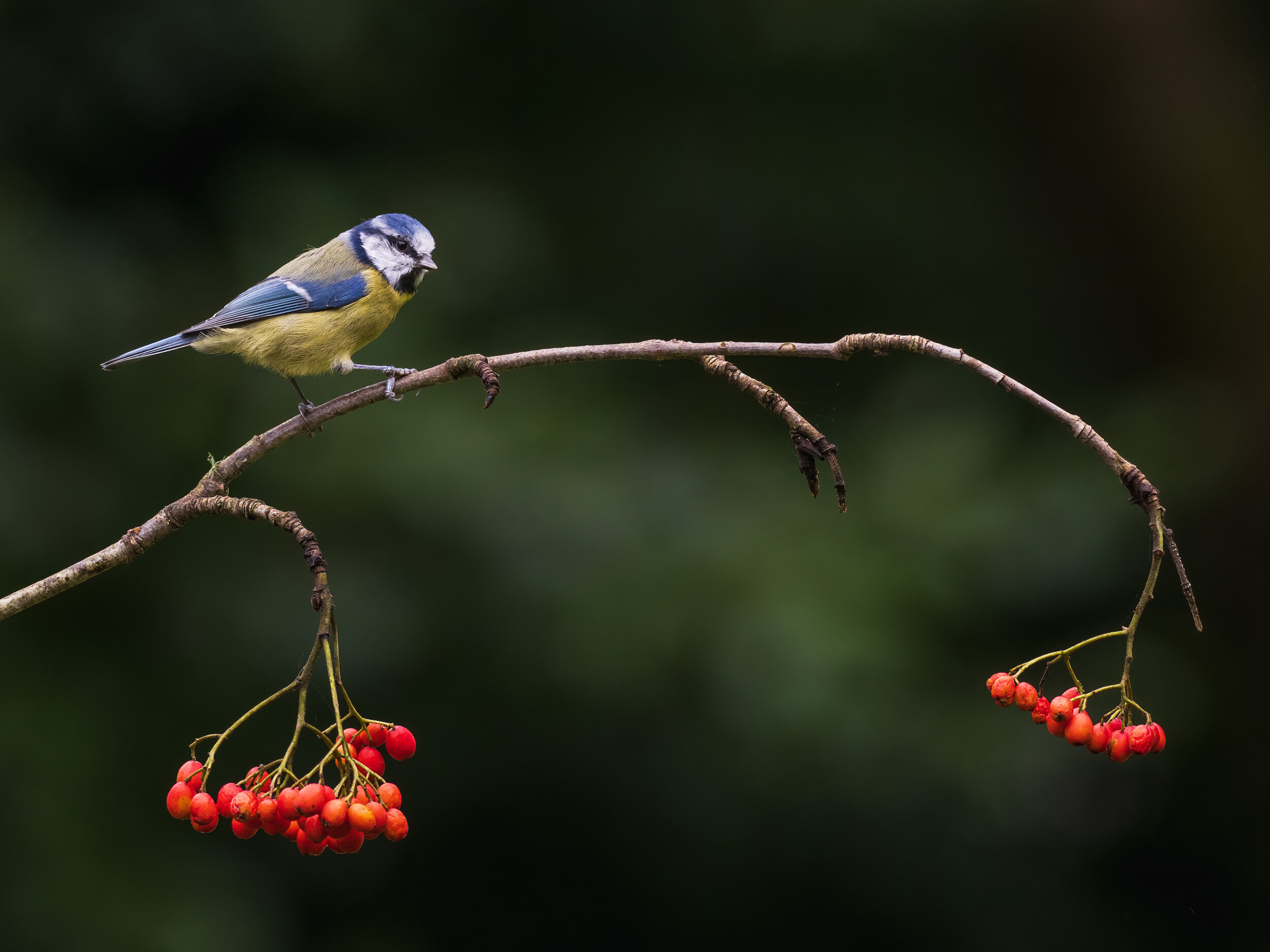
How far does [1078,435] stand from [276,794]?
3.52 feet

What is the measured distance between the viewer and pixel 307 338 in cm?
260

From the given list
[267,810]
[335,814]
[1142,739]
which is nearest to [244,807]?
[267,810]

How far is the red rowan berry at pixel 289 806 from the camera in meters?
1.34

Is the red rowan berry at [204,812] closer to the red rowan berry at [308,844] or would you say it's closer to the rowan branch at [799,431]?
the red rowan berry at [308,844]

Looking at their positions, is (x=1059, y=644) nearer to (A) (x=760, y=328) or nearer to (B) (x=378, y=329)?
(A) (x=760, y=328)

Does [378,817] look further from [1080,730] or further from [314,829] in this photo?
[1080,730]

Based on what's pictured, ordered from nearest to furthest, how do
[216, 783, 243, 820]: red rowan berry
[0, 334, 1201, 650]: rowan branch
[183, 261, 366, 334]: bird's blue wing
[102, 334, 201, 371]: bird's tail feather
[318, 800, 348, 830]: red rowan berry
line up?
[0, 334, 1201, 650]: rowan branch → [318, 800, 348, 830]: red rowan berry → [216, 783, 243, 820]: red rowan berry → [102, 334, 201, 371]: bird's tail feather → [183, 261, 366, 334]: bird's blue wing

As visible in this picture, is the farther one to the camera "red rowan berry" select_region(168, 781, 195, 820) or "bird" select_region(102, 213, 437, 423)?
"bird" select_region(102, 213, 437, 423)

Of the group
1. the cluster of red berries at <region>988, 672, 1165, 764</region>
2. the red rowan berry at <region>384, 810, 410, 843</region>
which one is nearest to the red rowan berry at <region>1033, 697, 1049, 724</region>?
the cluster of red berries at <region>988, 672, 1165, 764</region>

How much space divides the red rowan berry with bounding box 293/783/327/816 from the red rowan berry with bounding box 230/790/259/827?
0.07 m

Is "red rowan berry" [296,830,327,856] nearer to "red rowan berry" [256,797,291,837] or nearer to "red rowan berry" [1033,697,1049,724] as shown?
"red rowan berry" [256,797,291,837]

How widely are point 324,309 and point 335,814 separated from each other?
1617 millimetres

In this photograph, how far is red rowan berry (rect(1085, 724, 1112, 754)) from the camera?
55.1 inches

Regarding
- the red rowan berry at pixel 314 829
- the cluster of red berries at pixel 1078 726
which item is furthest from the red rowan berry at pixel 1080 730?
the red rowan berry at pixel 314 829
